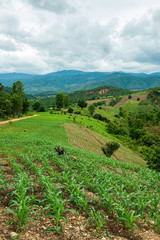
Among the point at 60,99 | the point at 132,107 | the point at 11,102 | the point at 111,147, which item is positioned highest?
the point at 60,99

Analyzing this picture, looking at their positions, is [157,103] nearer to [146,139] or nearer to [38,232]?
[146,139]

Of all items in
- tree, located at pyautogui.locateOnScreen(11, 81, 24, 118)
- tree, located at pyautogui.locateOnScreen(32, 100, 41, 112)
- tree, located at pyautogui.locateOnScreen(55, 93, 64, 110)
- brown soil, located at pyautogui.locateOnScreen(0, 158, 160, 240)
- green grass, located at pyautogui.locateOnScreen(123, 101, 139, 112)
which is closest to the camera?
brown soil, located at pyautogui.locateOnScreen(0, 158, 160, 240)

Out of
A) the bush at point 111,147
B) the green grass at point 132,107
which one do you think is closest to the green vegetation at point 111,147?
the bush at point 111,147

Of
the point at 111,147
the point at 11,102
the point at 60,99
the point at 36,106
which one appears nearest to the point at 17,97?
the point at 11,102

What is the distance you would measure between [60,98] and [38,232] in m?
93.6

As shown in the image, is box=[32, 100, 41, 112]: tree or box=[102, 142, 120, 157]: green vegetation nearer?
box=[102, 142, 120, 157]: green vegetation

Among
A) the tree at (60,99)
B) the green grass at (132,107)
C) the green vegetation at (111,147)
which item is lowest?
the green vegetation at (111,147)

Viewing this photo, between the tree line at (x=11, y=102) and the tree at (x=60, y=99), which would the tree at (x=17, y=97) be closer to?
the tree line at (x=11, y=102)

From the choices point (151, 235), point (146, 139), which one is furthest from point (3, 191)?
point (146, 139)

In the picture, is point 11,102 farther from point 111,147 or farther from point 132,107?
point 132,107

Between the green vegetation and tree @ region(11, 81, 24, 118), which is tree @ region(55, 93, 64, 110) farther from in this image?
the green vegetation

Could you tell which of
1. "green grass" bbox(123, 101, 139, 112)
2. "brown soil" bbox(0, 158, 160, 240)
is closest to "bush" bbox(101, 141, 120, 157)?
"brown soil" bbox(0, 158, 160, 240)

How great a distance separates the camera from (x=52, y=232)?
423 cm

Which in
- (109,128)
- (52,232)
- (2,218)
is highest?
(2,218)
